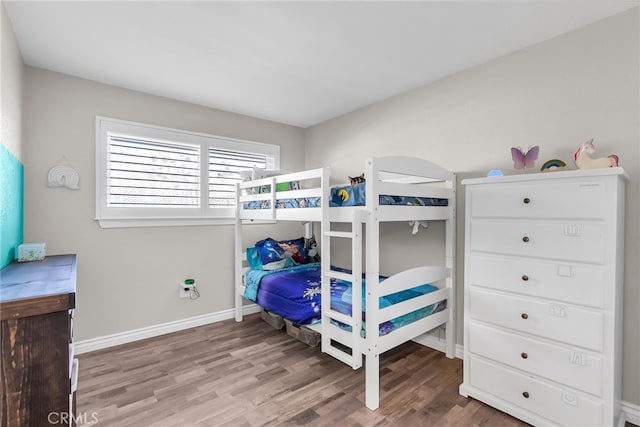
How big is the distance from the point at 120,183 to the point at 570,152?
11.8ft

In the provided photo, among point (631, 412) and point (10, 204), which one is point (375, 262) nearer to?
point (631, 412)

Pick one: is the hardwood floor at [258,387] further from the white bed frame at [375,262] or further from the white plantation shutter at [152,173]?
the white plantation shutter at [152,173]

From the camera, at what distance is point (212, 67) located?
2395 millimetres

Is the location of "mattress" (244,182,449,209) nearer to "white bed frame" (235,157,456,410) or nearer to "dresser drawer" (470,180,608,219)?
"white bed frame" (235,157,456,410)

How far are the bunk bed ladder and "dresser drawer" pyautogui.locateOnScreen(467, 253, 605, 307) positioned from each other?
30.1 inches

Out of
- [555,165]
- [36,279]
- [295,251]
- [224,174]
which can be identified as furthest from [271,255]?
[555,165]

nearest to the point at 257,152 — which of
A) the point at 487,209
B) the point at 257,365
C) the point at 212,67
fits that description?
the point at 212,67

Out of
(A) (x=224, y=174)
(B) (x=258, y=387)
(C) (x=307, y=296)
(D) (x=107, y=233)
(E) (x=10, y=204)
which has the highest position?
(A) (x=224, y=174)

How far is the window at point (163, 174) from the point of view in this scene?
2.71 metres

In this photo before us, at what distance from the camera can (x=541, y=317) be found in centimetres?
165

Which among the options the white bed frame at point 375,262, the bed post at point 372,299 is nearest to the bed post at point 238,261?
the white bed frame at point 375,262

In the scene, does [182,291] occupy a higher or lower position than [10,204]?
lower

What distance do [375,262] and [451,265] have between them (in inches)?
38.0

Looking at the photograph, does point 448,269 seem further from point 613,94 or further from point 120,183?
point 120,183
